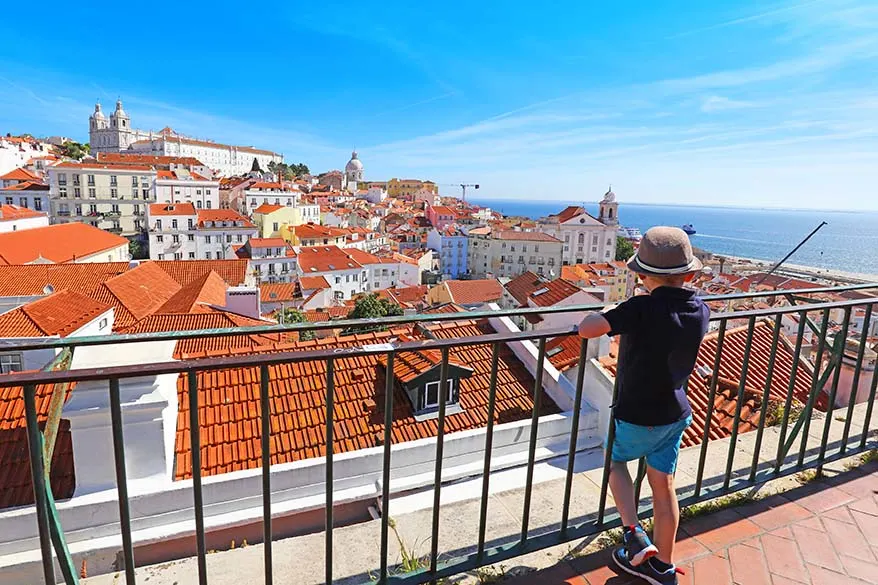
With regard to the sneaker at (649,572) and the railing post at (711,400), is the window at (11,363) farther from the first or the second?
the railing post at (711,400)

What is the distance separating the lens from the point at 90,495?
391 centimetres

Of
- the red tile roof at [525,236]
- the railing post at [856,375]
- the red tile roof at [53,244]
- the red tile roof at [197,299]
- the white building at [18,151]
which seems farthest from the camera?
the white building at [18,151]

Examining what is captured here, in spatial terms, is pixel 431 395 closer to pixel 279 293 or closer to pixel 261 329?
pixel 261 329

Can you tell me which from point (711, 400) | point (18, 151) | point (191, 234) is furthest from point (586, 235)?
point (18, 151)

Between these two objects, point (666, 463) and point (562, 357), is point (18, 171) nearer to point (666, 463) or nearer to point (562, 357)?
point (562, 357)

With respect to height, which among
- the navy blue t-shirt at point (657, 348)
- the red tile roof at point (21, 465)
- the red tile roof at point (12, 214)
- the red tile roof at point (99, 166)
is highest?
the red tile roof at point (99, 166)

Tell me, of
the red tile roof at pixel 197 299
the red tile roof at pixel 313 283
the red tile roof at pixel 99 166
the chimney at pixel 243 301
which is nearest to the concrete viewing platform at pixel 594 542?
the chimney at pixel 243 301

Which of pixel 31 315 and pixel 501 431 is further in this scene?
pixel 31 315

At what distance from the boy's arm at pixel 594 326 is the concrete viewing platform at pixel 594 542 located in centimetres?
118

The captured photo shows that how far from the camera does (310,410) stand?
5.46 meters

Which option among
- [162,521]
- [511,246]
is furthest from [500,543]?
[511,246]

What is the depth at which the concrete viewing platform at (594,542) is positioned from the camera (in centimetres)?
222

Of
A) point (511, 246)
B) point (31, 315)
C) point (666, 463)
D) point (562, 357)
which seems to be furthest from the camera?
point (511, 246)

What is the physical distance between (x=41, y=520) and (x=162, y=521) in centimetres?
291
